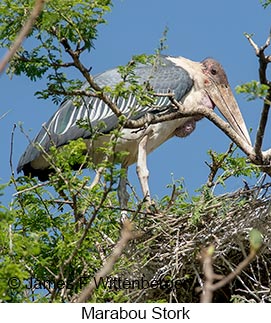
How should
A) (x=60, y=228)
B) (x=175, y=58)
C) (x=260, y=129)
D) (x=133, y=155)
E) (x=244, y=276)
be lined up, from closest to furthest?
(x=260, y=129) < (x=60, y=228) < (x=244, y=276) < (x=133, y=155) < (x=175, y=58)

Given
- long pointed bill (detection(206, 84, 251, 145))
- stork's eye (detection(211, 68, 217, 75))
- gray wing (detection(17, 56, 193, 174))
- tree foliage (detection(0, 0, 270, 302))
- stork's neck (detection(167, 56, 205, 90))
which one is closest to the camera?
tree foliage (detection(0, 0, 270, 302))

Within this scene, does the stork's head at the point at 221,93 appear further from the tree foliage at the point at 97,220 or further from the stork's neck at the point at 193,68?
the tree foliage at the point at 97,220

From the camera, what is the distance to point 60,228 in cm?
537

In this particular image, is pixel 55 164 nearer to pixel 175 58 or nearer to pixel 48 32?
pixel 48 32

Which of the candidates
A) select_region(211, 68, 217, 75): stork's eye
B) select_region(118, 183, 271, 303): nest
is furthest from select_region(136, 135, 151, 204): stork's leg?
select_region(118, 183, 271, 303): nest

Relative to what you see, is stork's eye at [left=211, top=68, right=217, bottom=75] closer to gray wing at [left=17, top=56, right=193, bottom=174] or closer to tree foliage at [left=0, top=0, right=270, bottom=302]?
gray wing at [left=17, top=56, right=193, bottom=174]

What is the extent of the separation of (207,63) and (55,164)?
11.6 ft

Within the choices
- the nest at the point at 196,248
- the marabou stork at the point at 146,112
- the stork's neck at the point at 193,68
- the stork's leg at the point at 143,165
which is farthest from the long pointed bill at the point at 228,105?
the nest at the point at 196,248

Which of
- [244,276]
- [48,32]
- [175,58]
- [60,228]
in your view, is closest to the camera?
[48,32]

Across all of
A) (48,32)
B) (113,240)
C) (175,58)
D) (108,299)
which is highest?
(175,58)

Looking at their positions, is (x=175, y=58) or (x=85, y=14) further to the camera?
(x=175, y=58)

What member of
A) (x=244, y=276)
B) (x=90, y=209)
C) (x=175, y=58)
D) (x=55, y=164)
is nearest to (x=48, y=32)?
(x=55, y=164)

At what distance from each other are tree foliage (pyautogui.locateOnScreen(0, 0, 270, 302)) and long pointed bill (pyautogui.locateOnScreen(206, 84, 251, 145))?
5.29ft

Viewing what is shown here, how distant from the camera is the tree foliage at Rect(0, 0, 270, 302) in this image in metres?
4.82
